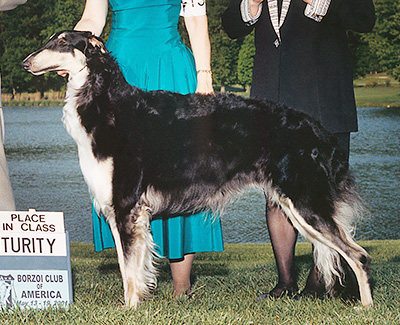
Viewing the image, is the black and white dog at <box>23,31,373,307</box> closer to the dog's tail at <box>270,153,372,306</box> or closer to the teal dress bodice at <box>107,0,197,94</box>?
the dog's tail at <box>270,153,372,306</box>

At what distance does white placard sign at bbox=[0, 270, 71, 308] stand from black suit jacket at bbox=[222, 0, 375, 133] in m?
1.46

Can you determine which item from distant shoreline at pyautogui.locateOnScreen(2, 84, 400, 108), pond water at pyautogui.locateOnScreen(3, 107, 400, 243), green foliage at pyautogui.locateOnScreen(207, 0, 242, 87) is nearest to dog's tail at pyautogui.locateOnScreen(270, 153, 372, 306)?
pond water at pyautogui.locateOnScreen(3, 107, 400, 243)

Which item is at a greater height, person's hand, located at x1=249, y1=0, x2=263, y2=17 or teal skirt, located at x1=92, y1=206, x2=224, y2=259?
person's hand, located at x1=249, y1=0, x2=263, y2=17

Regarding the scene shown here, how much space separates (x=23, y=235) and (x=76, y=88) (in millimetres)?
746

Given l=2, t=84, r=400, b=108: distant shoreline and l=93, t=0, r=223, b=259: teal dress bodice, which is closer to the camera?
l=93, t=0, r=223, b=259: teal dress bodice

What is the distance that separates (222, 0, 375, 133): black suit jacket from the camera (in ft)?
9.31

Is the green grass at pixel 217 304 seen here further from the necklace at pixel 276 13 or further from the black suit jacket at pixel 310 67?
the necklace at pixel 276 13

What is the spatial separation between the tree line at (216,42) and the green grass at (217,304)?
374 cm

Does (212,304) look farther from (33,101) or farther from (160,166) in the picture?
(33,101)

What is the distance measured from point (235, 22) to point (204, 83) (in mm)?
387

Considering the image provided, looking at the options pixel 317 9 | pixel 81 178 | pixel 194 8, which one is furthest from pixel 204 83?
pixel 81 178

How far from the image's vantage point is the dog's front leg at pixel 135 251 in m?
2.61

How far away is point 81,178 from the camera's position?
902 centimetres

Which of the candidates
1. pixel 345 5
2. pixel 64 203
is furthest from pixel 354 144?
pixel 345 5
